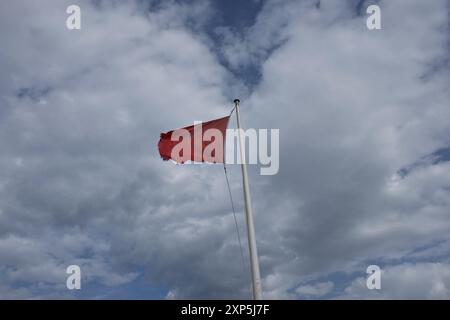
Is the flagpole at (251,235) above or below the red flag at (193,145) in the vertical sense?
below

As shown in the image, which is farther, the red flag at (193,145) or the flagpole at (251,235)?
the red flag at (193,145)

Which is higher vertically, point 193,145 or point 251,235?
point 193,145

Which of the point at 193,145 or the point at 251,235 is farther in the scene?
the point at 193,145

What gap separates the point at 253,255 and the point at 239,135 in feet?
19.2

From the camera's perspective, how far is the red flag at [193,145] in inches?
851

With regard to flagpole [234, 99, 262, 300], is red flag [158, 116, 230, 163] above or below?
above

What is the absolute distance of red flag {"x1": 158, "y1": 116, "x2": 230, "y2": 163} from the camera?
21625 mm

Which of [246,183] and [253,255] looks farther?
[246,183]

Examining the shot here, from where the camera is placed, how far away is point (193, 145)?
71.5ft
